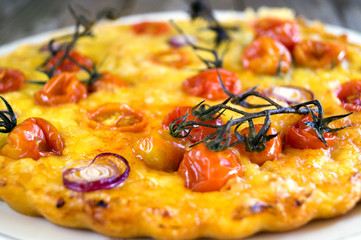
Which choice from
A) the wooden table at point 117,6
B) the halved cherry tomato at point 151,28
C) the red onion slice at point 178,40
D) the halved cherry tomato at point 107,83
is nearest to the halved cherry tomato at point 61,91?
the halved cherry tomato at point 107,83

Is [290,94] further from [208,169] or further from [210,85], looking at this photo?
[208,169]

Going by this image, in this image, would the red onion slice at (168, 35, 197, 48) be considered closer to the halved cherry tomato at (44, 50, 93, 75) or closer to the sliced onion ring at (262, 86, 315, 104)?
the halved cherry tomato at (44, 50, 93, 75)

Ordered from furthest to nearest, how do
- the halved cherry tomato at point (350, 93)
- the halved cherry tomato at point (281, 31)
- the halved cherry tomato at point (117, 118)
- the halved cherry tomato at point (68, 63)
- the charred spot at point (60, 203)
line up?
the halved cherry tomato at point (281, 31)
the halved cherry tomato at point (68, 63)
the halved cherry tomato at point (350, 93)
the halved cherry tomato at point (117, 118)
the charred spot at point (60, 203)

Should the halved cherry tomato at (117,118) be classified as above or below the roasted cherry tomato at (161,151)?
below

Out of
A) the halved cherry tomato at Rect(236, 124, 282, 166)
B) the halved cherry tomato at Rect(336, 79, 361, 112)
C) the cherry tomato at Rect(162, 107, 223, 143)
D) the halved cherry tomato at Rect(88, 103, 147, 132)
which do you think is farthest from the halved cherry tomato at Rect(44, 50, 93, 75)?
the halved cherry tomato at Rect(336, 79, 361, 112)

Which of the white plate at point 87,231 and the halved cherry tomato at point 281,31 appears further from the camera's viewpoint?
the halved cherry tomato at point 281,31

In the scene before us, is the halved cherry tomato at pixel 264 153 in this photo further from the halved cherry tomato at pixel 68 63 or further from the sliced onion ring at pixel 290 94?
the halved cherry tomato at pixel 68 63

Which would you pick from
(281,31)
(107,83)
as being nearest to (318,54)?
(281,31)

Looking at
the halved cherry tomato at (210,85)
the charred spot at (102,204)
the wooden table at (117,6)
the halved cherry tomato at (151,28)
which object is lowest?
the wooden table at (117,6)
